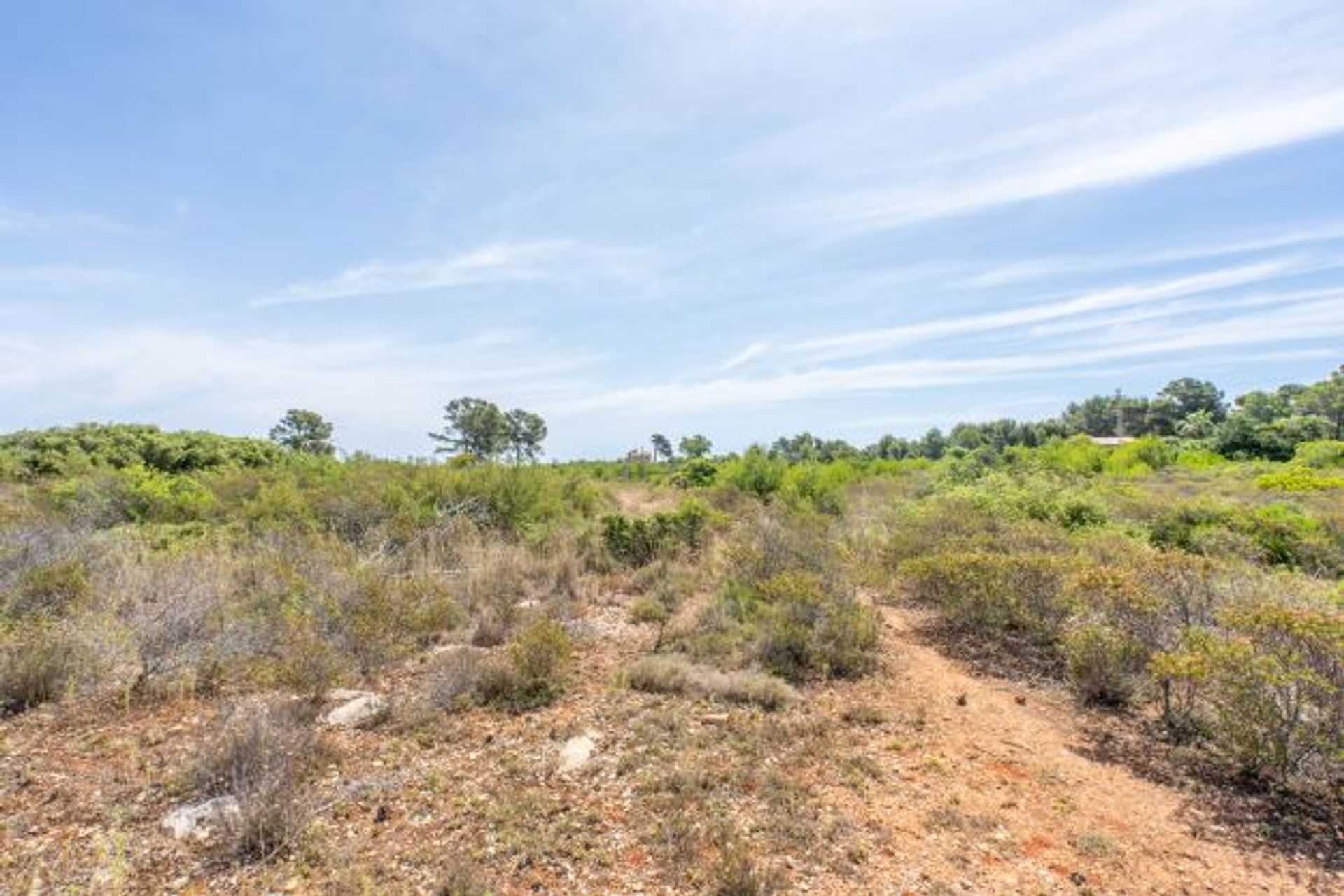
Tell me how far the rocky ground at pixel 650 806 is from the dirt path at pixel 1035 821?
14mm

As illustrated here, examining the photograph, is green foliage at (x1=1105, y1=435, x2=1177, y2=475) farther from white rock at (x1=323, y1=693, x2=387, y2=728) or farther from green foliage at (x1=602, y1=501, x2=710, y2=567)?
white rock at (x1=323, y1=693, x2=387, y2=728)

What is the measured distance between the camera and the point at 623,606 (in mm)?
8617

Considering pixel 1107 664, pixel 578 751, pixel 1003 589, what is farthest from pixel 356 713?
pixel 1003 589

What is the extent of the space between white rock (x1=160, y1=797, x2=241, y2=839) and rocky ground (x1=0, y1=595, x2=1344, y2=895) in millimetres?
61

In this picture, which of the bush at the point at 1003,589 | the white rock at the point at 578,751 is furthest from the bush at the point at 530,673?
the bush at the point at 1003,589

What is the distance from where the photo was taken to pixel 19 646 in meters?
5.03

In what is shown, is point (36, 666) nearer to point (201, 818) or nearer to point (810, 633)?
point (201, 818)

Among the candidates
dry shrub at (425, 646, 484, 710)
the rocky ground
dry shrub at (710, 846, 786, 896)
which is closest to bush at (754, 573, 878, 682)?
the rocky ground

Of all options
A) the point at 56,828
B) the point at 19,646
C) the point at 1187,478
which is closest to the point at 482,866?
the point at 56,828

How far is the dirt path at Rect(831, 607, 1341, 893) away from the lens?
3.29m

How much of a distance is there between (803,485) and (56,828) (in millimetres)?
16082

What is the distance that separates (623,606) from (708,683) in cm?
326

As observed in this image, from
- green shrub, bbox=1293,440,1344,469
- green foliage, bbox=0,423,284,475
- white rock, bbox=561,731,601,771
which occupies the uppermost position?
green foliage, bbox=0,423,284,475

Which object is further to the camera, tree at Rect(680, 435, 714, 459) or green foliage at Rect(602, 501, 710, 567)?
tree at Rect(680, 435, 714, 459)
